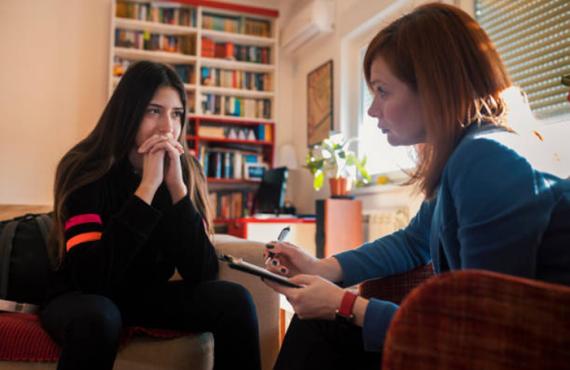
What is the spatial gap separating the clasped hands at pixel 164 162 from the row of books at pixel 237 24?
11.3ft

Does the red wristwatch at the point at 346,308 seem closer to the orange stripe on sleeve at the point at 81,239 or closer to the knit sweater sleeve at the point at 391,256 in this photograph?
the knit sweater sleeve at the point at 391,256

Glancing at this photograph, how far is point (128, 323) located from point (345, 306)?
67 cm

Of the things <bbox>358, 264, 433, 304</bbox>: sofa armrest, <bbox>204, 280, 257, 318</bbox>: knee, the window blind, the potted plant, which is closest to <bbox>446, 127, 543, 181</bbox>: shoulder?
<bbox>358, 264, 433, 304</bbox>: sofa armrest

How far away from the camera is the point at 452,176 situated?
815 mm

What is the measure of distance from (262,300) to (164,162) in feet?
1.62

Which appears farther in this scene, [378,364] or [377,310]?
[378,364]

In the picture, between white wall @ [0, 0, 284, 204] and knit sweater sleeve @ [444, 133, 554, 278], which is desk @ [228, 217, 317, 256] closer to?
white wall @ [0, 0, 284, 204]

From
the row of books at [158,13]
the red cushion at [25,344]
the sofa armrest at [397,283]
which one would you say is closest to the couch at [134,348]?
the red cushion at [25,344]

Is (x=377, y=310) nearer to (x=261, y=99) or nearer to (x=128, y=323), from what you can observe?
(x=128, y=323)

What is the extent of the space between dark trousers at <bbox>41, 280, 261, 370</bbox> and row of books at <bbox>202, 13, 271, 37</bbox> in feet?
12.1

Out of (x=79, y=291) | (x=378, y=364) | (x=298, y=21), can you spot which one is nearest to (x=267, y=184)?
(x=298, y=21)

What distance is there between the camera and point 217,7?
4.60 m

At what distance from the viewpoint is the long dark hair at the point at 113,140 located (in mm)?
1338

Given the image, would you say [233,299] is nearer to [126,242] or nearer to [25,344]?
[126,242]
